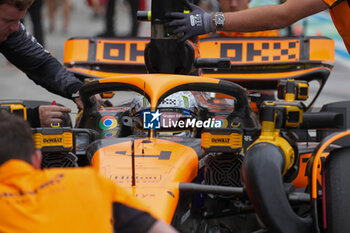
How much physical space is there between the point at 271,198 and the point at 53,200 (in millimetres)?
1265

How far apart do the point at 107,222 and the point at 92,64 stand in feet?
12.6

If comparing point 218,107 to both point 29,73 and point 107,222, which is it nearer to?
point 29,73

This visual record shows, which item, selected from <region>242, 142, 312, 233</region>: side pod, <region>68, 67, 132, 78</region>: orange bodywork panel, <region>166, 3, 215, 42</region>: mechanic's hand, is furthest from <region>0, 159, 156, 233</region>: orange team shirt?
<region>68, 67, 132, 78</region>: orange bodywork panel

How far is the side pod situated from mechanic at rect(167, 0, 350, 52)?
1041 mm

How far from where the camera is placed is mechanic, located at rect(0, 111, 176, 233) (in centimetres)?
186

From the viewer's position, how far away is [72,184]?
1902mm

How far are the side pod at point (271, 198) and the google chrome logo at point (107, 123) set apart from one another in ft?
4.11

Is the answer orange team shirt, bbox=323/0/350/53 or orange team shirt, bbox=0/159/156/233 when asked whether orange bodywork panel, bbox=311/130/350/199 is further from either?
orange team shirt, bbox=0/159/156/233

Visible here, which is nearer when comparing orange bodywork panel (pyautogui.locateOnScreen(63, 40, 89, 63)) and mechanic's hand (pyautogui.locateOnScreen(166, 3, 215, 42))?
mechanic's hand (pyautogui.locateOnScreen(166, 3, 215, 42))

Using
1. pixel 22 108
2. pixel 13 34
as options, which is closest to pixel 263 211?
pixel 22 108

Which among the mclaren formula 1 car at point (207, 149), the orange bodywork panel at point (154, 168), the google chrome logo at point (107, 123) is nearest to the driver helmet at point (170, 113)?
the mclaren formula 1 car at point (207, 149)

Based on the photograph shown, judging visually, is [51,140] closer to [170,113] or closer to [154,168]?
[154,168]

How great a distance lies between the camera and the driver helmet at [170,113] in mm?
3695

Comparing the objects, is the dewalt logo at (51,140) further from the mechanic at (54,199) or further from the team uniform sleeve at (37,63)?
the team uniform sleeve at (37,63)
